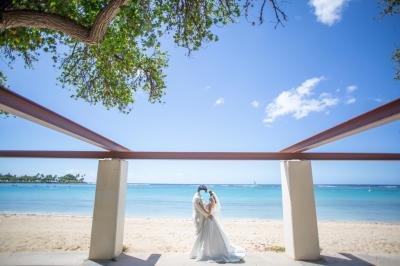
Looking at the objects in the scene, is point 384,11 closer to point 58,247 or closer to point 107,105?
point 107,105

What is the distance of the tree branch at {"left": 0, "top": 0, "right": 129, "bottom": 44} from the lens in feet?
10.6

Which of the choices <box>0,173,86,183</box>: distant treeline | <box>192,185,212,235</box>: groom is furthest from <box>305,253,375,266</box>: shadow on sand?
<box>0,173,86,183</box>: distant treeline

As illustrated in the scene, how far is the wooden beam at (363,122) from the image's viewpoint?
275 cm

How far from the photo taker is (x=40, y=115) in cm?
325

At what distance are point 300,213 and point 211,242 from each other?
90.7 inches

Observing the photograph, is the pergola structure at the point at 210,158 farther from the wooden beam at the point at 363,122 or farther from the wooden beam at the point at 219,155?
the wooden beam at the point at 363,122

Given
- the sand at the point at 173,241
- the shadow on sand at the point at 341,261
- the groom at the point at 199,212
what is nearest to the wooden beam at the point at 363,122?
the shadow on sand at the point at 341,261

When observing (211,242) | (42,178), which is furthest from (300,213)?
(42,178)

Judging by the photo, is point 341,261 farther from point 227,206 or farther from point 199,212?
point 227,206

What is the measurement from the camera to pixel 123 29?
521 cm

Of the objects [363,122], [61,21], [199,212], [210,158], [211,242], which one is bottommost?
[211,242]

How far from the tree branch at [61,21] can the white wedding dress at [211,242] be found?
448 cm

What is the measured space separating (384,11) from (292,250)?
18.7 ft

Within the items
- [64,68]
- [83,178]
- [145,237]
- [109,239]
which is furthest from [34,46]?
[83,178]
